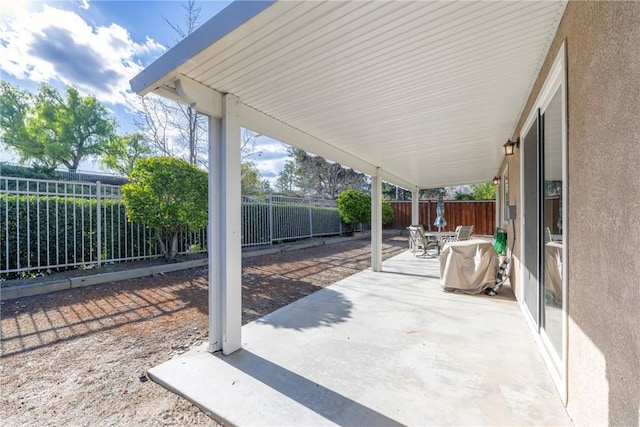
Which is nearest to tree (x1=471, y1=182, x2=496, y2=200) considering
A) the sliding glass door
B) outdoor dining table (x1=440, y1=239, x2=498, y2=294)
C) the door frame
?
outdoor dining table (x1=440, y1=239, x2=498, y2=294)

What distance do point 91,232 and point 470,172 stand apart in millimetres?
9436

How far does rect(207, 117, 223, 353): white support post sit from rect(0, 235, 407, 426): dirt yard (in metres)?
0.43

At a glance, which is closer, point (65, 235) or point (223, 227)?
point (223, 227)

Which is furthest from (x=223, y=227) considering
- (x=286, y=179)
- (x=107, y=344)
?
(x=286, y=179)

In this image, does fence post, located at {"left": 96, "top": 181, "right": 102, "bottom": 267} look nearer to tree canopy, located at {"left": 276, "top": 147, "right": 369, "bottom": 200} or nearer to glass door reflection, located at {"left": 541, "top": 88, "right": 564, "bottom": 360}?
glass door reflection, located at {"left": 541, "top": 88, "right": 564, "bottom": 360}

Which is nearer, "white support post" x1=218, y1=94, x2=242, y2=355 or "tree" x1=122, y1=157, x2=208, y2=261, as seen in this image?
"white support post" x1=218, y1=94, x2=242, y2=355

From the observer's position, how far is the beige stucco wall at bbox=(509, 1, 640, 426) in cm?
111

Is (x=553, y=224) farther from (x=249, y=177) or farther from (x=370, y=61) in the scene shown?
(x=249, y=177)

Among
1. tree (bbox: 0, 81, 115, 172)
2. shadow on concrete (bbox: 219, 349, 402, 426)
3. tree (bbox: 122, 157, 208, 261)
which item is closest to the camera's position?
shadow on concrete (bbox: 219, 349, 402, 426)

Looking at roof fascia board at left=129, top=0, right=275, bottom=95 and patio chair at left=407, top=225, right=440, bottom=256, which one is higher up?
roof fascia board at left=129, top=0, right=275, bottom=95

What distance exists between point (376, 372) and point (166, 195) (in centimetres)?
554

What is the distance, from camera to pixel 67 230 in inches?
208

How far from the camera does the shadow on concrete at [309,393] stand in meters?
1.87

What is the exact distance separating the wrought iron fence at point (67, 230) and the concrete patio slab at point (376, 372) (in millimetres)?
4244
